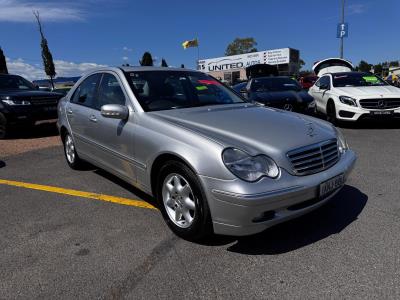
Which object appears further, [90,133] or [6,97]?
[6,97]

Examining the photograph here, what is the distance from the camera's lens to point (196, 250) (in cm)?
304

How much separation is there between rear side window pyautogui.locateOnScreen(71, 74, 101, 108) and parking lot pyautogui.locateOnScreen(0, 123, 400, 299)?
1.18 metres

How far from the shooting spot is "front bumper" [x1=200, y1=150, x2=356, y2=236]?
2.65 m

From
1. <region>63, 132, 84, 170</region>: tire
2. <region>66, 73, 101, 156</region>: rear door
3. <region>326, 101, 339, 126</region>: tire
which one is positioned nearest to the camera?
<region>66, 73, 101, 156</region>: rear door

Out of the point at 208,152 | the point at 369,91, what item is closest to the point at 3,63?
the point at 369,91

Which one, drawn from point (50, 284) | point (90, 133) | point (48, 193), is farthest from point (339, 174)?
point (48, 193)

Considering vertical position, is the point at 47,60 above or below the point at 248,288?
above

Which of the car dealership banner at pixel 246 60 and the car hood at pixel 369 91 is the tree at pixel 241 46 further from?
the car hood at pixel 369 91

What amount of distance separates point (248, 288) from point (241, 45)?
9000 centimetres

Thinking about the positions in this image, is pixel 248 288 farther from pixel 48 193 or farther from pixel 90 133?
pixel 48 193

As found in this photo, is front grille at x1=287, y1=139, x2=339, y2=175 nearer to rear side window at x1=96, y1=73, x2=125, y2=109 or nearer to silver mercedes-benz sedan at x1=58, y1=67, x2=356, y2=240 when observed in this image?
silver mercedes-benz sedan at x1=58, y1=67, x2=356, y2=240

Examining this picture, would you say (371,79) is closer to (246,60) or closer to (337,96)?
(337,96)

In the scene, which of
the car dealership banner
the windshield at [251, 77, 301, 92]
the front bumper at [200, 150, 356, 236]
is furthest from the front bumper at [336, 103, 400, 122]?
the car dealership banner

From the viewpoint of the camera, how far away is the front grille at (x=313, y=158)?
2896mm
